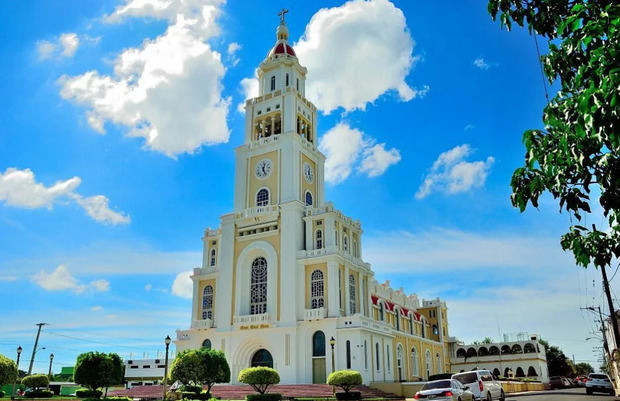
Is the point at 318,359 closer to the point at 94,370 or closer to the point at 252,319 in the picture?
the point at 252,319

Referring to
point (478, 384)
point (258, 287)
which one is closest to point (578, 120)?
point (478, 384)

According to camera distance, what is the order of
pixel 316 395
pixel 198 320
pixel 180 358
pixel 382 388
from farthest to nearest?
pixel 198 320
pixel 382 388
pixel 316 395
pixel 180 358

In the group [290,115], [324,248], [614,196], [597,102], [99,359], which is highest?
[290,115]

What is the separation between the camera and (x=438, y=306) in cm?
7238

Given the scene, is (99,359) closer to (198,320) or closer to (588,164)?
(198,320)

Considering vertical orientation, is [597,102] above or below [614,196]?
above

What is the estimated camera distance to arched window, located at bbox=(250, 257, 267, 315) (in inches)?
1758

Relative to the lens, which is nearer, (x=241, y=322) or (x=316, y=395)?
(x=316, y=395)

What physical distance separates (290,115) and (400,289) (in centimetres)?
3048

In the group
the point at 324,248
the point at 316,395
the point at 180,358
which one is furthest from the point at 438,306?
the point at 180,358

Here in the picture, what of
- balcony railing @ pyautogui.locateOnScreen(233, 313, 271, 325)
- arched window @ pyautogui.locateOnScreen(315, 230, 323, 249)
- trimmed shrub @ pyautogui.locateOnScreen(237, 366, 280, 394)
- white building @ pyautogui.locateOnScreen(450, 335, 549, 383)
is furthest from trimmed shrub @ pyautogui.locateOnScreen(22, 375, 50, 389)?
white building @ pyautogui.locateOnScreen(450, 335, 549, 383)

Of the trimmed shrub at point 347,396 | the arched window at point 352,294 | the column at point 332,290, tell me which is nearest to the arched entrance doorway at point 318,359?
the column at point 332,290

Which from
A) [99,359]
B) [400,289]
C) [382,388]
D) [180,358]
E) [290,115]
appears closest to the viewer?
[99,359]

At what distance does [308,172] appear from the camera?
5041 centimetres
